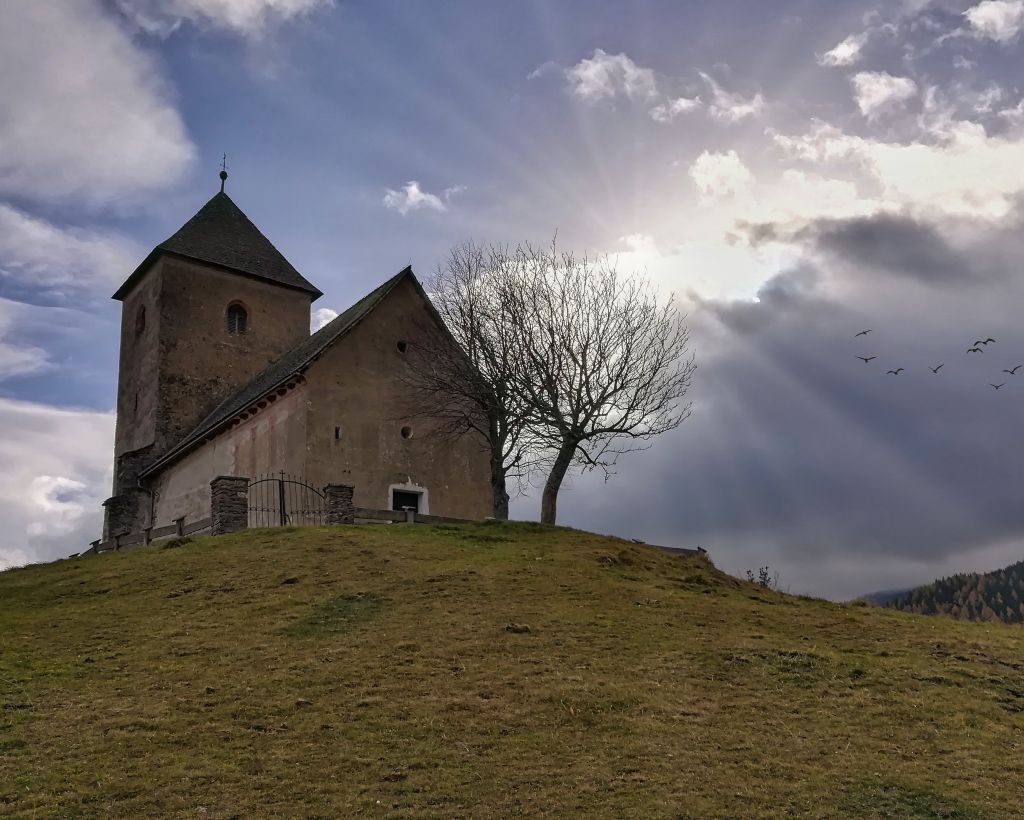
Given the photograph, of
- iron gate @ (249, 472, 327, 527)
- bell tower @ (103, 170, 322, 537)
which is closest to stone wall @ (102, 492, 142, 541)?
bell tower @ (103, 170, 322, 537)

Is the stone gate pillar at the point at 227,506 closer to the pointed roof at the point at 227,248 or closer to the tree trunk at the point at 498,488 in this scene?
the tree trunk at the point at 498,488

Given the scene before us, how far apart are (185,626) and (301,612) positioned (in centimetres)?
205

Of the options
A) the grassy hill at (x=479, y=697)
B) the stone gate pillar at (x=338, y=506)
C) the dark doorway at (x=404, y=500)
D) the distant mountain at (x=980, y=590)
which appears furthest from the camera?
the distant mountain at (x=980, y=590)

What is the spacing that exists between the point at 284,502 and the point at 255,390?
7704 millimetres

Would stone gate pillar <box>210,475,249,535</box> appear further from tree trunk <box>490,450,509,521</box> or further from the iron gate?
tree trunk <box>490,450,509,521</box>

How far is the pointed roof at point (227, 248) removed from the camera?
37594 mm

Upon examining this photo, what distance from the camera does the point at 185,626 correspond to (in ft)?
55.4

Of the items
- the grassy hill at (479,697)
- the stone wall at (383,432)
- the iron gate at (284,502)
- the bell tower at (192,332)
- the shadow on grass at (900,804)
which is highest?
the bell tower at (192,332)

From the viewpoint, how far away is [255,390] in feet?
109

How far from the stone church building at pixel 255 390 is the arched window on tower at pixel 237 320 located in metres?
0.05

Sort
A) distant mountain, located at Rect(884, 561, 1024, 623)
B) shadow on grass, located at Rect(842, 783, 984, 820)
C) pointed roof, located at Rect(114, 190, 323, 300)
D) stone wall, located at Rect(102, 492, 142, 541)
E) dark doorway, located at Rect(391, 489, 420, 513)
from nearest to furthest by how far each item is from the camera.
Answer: shadow on grass, located at Rect(842, 783, 984, 820) → dark doorway, located at Rect(391, 489, 420, 513) → stone wall, located at Rect(102, 492, 142, 541) → pointed roof, located at Rect(114, 190, 323, 300) → distant mountain, located at Rect(884, 561, 1024, 623)

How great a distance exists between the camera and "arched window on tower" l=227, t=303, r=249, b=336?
37719 mm

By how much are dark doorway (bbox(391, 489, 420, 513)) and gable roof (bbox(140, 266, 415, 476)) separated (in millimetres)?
4749

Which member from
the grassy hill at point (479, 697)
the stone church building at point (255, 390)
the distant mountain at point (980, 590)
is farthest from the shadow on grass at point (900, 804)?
the distant mountain at point (980, 590)
